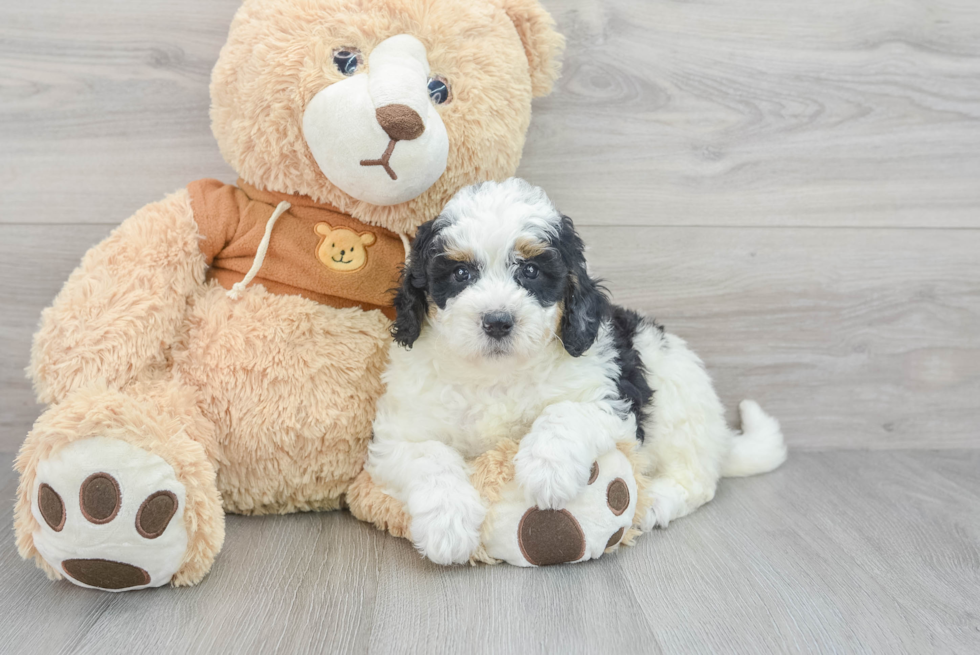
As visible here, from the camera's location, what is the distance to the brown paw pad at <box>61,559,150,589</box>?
4.23 ft

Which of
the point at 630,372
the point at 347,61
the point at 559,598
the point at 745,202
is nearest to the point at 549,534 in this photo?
the point at 559,598

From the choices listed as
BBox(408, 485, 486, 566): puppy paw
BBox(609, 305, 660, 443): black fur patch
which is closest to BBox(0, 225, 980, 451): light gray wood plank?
BBox(609, 305, 660, 443): black fur patch

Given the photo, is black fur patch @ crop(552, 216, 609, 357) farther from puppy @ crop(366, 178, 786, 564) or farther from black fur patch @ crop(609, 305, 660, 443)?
black fur patch @ crop(609, 305, 660, 443)

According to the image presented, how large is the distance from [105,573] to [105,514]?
121 mm

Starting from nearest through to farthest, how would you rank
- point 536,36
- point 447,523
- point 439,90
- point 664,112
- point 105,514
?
point 105,514
point 447,523
point 439,90
point 536,36
point 664,112

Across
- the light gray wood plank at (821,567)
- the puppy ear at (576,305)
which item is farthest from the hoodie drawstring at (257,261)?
the light gray wood plank at (821,567)

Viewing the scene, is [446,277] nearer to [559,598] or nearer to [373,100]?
[373,100]

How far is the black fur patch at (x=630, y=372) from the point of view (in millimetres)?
1603

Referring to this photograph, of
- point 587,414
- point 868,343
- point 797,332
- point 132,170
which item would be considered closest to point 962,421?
point 868,343

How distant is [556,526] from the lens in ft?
4.66

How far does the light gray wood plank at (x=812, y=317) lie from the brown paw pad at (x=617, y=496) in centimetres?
78

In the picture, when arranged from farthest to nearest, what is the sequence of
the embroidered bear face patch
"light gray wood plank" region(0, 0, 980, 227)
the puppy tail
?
1. the puppy tail
2. "light gray wood plank" region(0, 0, 980, 227)
3. the embroidered bear face patch

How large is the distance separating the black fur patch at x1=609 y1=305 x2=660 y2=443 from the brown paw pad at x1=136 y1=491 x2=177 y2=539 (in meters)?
0.92

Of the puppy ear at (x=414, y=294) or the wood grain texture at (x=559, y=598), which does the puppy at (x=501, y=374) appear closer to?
the puppy ear at (x=414, y=294)
